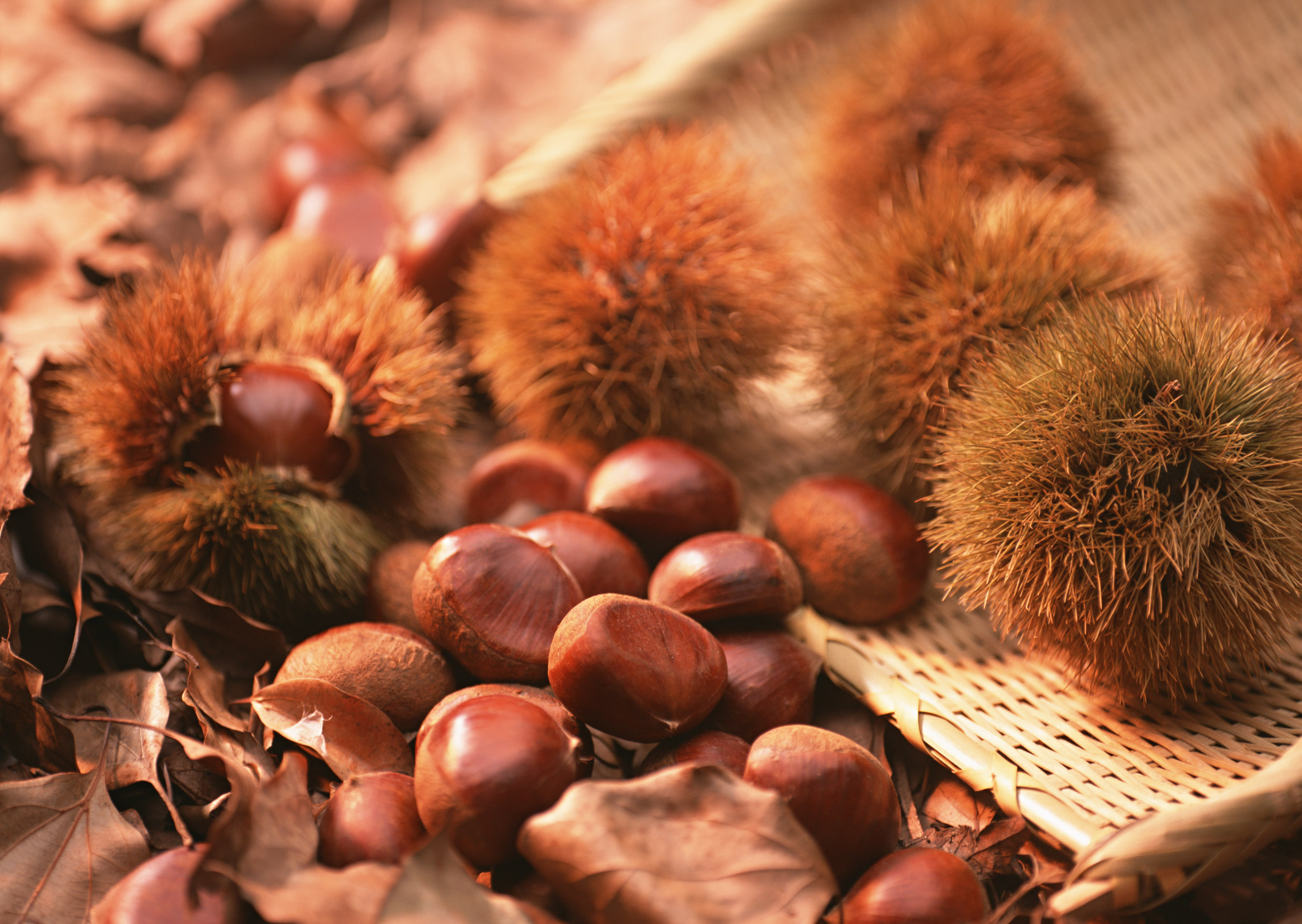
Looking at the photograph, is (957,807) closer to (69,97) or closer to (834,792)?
(834,792)

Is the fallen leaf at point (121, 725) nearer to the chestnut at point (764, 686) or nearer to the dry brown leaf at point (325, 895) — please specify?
the dry brown leaf at point (325, 895)

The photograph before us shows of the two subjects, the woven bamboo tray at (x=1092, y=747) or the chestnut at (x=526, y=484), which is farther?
the chestnut at (x=526, y=484)

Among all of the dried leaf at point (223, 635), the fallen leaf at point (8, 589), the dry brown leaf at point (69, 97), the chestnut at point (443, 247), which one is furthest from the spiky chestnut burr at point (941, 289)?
the dry brown leaf at point (69, 97)

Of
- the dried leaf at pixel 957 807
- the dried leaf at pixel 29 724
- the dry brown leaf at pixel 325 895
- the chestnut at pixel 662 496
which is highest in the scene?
the dried leaf at pixel 29 724

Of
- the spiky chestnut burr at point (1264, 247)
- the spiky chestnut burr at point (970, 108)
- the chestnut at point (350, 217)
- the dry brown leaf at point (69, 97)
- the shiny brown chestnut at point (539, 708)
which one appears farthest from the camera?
the dry brown leaf at point (69, 97)

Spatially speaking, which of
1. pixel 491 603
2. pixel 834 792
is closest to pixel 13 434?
pixel 491 603

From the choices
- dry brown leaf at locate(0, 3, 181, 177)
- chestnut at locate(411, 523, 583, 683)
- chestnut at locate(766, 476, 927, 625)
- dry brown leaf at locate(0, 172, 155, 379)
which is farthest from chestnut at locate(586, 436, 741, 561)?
dry brown leaf at locate(0, 3, 181, 177)

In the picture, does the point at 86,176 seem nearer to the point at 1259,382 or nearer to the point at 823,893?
the point at 823,893
